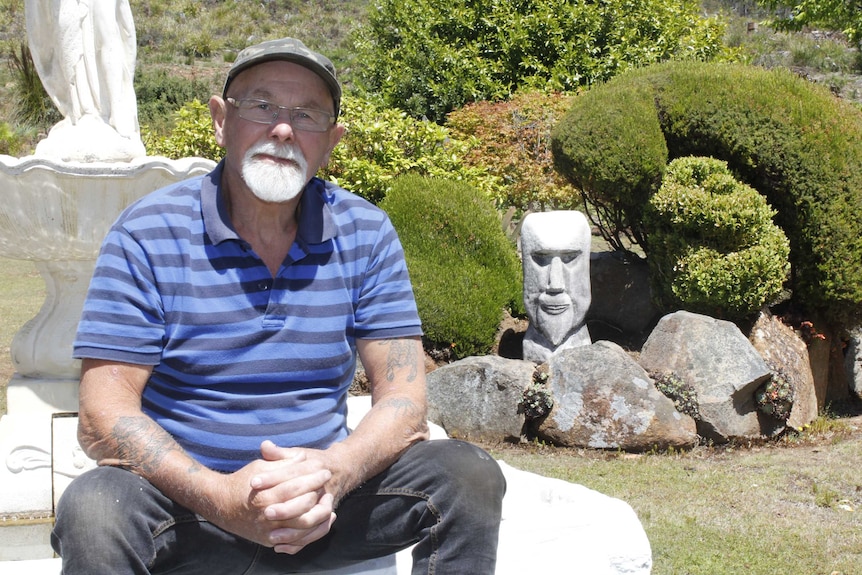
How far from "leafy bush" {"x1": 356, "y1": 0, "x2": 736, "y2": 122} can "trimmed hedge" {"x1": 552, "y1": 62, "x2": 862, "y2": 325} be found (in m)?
4.55

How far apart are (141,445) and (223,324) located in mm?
359

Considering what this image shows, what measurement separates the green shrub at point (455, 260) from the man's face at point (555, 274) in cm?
37

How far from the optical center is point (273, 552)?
7.18ft

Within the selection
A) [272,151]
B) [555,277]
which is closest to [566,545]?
[272,151]

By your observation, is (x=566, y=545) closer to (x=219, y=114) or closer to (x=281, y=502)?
(x=281, y=502)

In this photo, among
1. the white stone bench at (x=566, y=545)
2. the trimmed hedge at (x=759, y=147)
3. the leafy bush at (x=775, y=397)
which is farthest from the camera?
the trimmed hedge at (x=759, y=147)

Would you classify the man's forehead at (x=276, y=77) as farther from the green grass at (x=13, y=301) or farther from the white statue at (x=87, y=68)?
the green grass at (x=13, y=301)

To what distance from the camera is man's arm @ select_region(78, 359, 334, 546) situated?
1.97 m

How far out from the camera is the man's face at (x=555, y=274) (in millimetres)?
6195

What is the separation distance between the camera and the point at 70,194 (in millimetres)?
3336

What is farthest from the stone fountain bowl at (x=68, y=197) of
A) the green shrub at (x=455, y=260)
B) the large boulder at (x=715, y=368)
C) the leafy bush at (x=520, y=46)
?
the leafy bush at (x=520, y=46)

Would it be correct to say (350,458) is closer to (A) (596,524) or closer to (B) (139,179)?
(A) (596,524)

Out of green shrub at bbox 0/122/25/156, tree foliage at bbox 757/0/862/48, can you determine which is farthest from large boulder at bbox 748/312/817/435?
green shrub at bbox 0/122/25/156

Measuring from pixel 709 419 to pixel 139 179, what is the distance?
369cm
